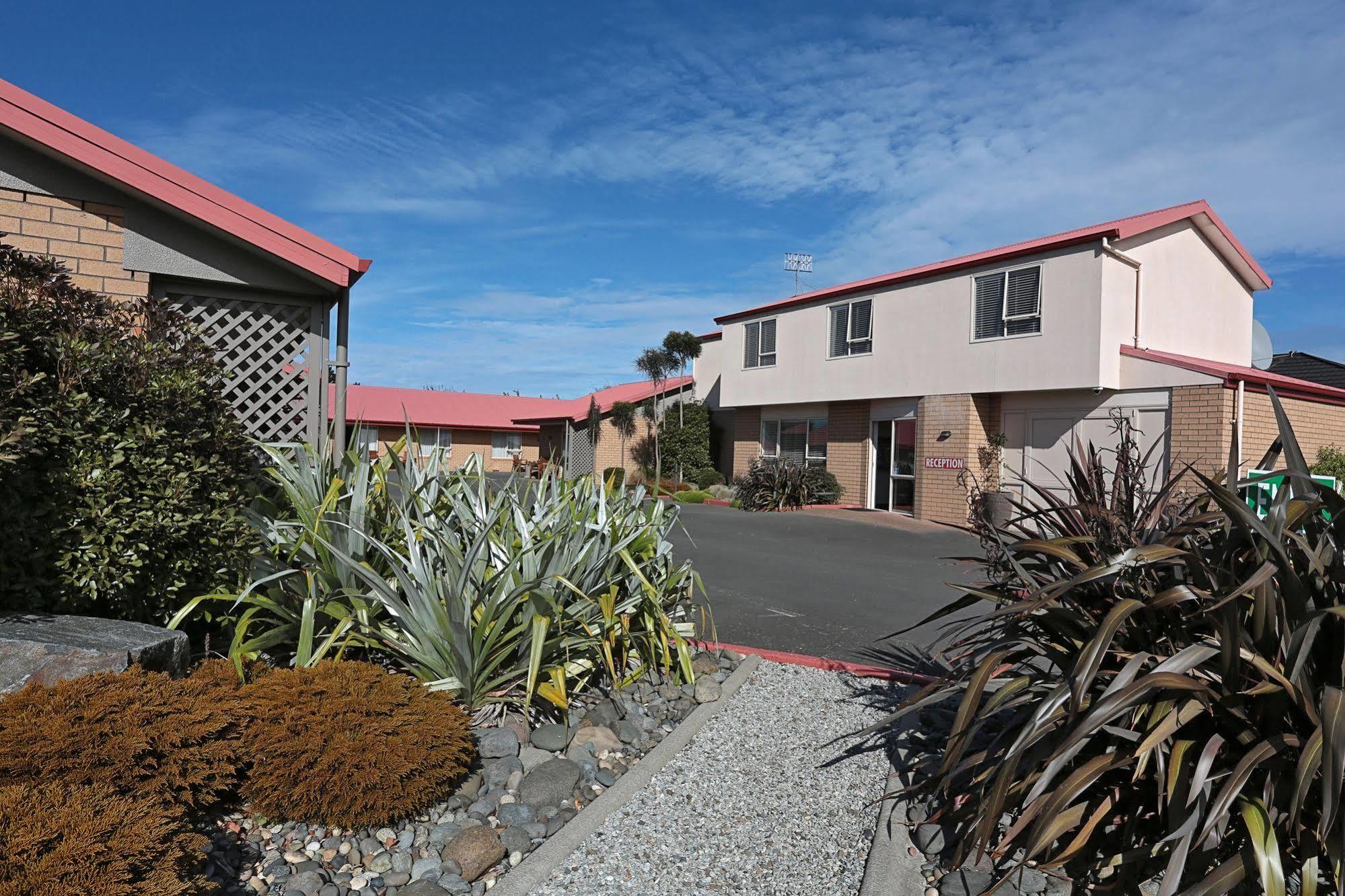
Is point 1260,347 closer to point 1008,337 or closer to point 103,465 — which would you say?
point 1008,337

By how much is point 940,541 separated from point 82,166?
13472mm

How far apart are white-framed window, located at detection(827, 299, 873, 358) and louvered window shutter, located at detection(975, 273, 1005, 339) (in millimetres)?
2989

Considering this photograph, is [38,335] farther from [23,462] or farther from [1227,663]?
[1227,663]

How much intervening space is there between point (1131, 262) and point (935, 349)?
4.19 meters

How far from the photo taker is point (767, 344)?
2344cm

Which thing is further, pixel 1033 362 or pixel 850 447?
pixel 850 447

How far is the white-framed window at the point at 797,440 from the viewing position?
2253cm

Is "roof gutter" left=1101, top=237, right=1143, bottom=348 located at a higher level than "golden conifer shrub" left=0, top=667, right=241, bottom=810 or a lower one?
higher

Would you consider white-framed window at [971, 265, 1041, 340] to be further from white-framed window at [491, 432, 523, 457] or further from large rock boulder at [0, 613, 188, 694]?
white-framed window at [491, 432, 523, 457]

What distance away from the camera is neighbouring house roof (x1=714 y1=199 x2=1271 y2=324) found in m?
15.5

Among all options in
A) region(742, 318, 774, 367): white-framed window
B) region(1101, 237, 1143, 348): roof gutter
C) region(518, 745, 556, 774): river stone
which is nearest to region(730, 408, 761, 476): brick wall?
region(742, 318, 774, 367): white-framed window

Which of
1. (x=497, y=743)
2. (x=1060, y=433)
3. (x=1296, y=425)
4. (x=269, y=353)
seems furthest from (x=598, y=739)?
(x=1296, y=425)

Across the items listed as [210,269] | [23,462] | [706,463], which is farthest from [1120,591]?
[706,463]

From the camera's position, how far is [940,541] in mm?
15047
